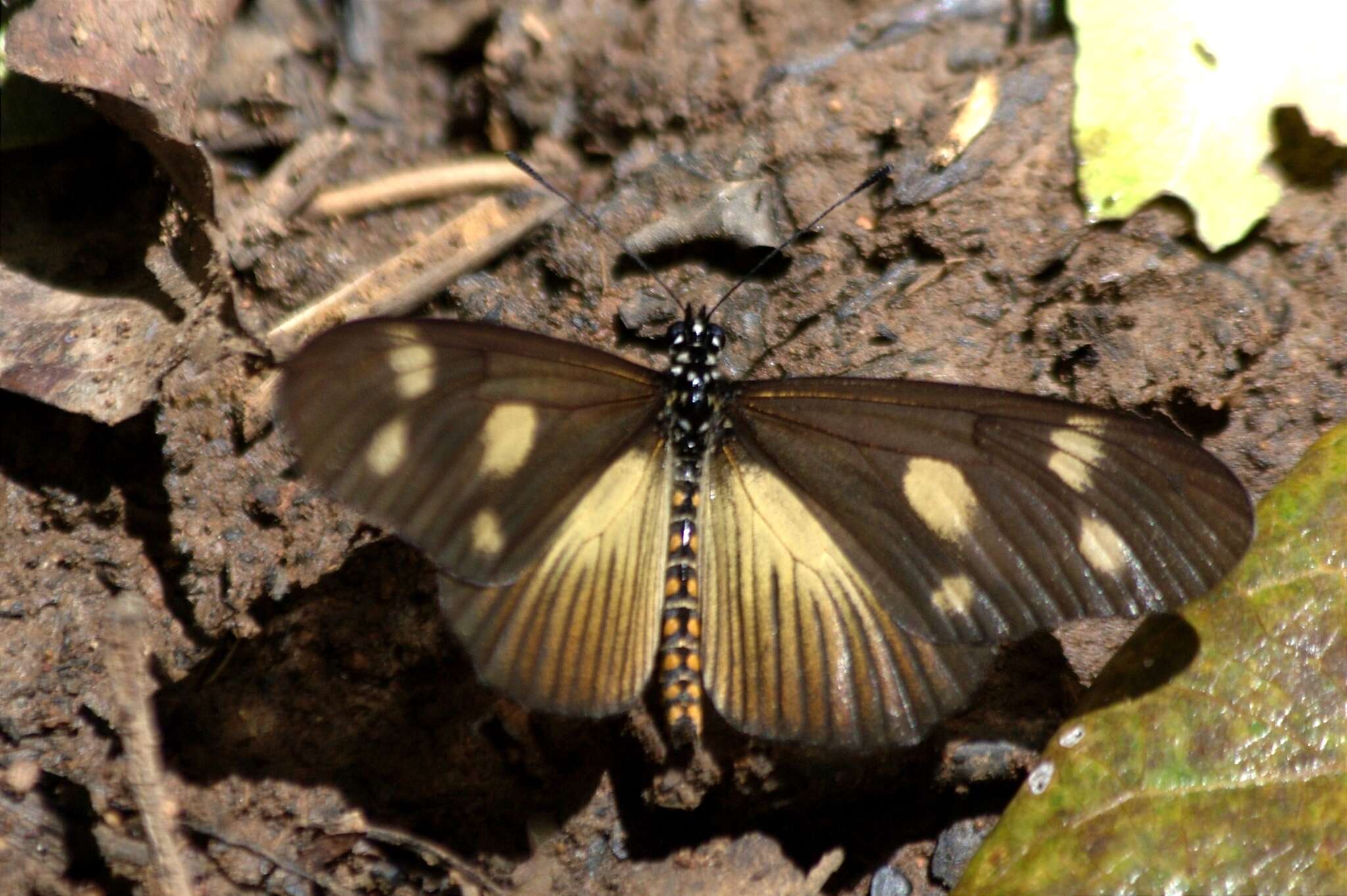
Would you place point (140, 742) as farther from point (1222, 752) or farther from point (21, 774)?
point (1222, 752)

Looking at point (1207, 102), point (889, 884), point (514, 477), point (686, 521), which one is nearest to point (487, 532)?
point (514, 477)

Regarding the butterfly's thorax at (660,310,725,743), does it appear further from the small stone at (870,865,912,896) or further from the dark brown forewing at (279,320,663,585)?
the small stone at (870,865,912,896)

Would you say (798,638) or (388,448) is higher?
(388,448)

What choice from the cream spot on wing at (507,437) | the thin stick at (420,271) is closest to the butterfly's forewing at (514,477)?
the cream spot on wing at (507,437)

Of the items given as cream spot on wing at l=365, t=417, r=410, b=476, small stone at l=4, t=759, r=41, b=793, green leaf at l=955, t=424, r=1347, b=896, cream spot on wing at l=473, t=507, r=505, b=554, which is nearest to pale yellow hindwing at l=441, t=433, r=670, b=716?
cream spot on wing at l=473, t=507, r=505, b=554

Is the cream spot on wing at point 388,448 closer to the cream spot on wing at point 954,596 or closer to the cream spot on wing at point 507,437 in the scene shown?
the cream spot on wing at point 507,437
